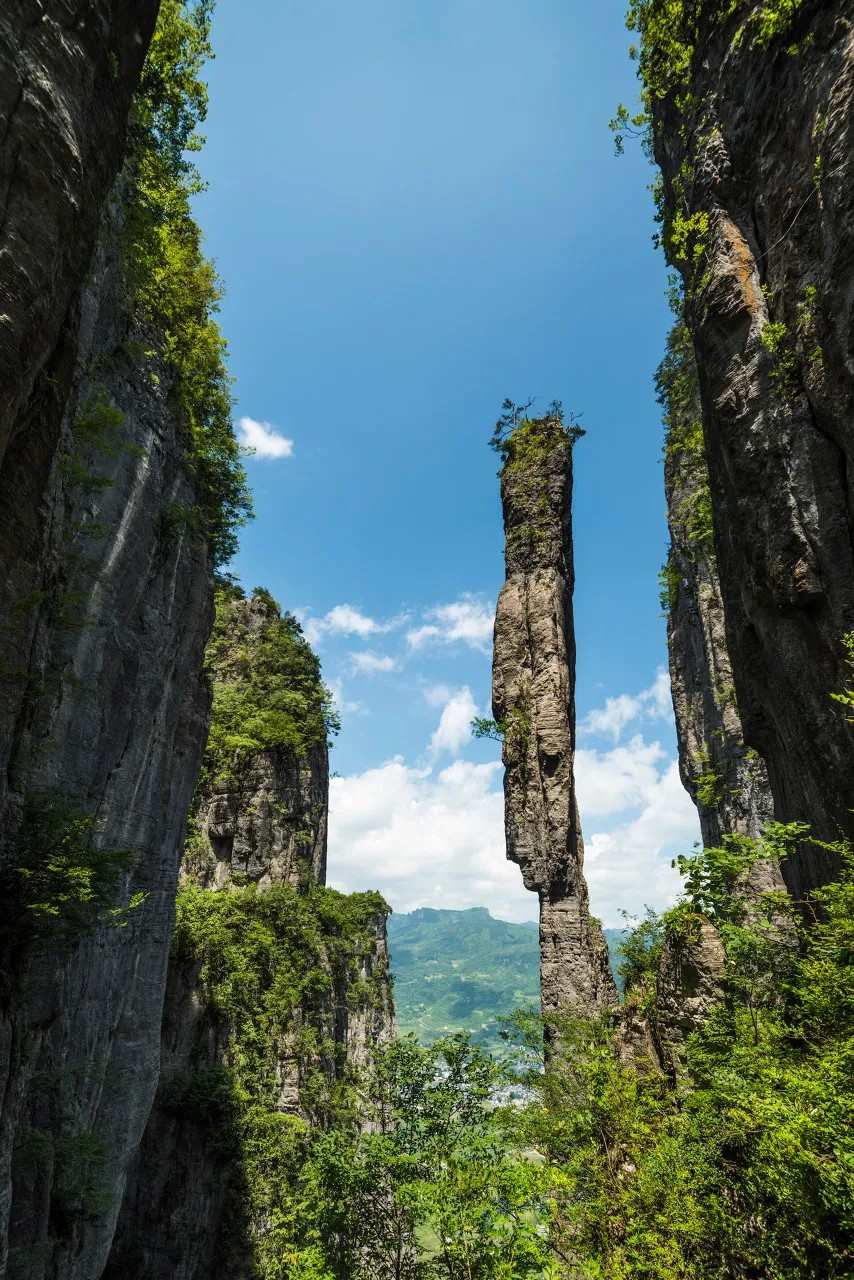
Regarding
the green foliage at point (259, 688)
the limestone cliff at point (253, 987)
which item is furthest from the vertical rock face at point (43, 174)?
the green foliage at point (259, 688)

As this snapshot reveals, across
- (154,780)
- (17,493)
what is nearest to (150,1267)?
(154,780)

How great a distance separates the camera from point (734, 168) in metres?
13.6

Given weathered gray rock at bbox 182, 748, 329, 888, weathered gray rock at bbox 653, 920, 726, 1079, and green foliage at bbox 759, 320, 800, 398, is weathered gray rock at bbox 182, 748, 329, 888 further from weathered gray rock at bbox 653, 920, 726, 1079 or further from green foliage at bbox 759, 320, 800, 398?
green foliage at bbox 759, 320, 800, 398

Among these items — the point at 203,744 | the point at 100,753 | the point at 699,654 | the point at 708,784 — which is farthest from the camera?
the point at 699,654

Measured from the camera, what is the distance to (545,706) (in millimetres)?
27156

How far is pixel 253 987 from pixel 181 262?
83.4 feet

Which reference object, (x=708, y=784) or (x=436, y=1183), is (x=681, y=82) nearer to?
(x=708, y=784)

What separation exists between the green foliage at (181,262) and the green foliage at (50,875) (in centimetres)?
1051

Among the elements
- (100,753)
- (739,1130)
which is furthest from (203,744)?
(739,1130)

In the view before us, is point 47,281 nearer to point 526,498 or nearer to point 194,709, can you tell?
point 194,709

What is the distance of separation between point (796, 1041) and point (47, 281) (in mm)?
14260

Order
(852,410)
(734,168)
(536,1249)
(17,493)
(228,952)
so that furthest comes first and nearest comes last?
1. (228,952)
2. (734,168)
3. (536,1249)
4. (852,410)
5. (17,493)

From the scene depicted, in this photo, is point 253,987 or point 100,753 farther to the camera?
point 253,987

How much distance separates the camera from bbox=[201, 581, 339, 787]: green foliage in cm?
3206
